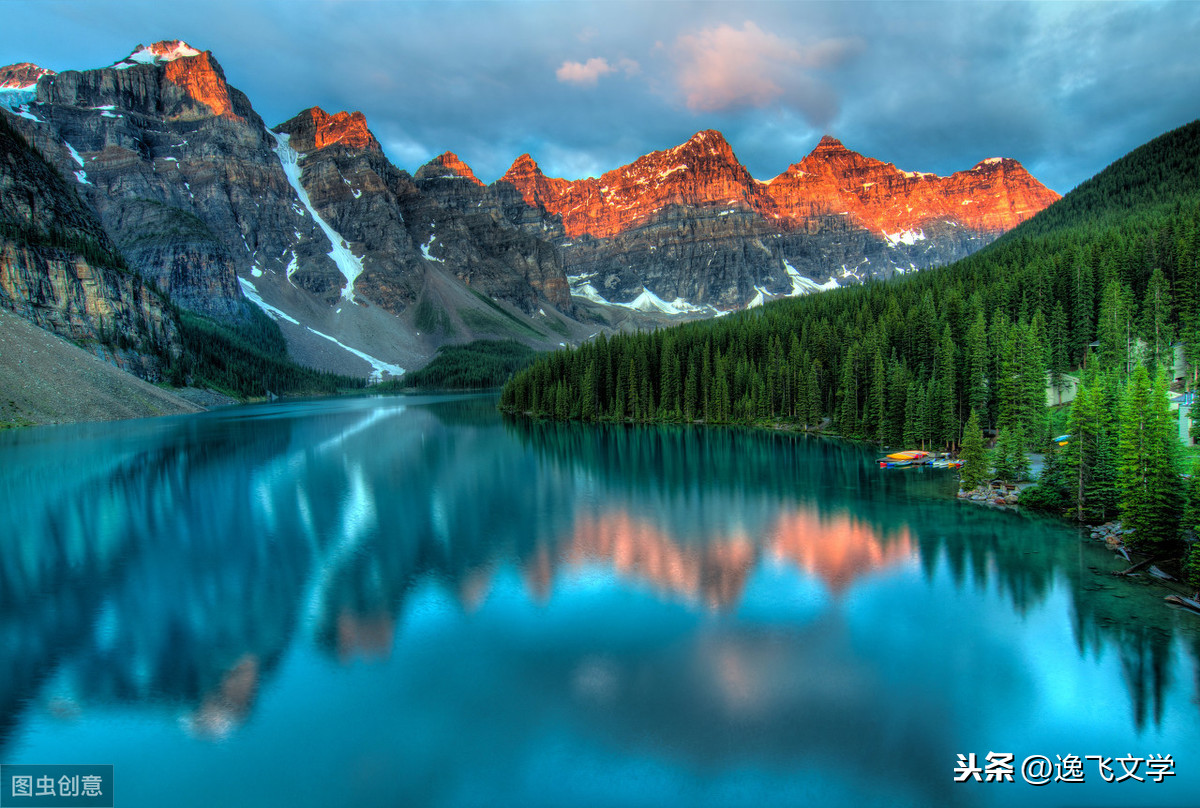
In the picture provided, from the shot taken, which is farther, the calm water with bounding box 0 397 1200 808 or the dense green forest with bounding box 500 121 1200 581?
the dense green forest with bounding box 500 121 1200 581

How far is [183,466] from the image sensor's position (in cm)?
5716

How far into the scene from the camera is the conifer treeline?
56.0 m

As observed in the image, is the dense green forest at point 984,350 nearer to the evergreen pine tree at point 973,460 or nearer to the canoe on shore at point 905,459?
the evergreen pine tree at point 973,460

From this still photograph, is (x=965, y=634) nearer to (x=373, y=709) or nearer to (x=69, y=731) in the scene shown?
(x=373, y=709)

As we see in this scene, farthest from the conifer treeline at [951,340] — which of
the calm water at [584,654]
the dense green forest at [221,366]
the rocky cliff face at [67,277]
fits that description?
the dense green forest at [221,366]

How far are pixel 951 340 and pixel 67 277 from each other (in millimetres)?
145928

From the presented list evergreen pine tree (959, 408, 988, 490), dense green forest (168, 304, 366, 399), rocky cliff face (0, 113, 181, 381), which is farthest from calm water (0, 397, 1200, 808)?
dense green forest (168, 304, 366, 399)

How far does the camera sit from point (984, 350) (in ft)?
186

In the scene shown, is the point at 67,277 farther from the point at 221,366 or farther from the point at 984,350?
the point at 984,350

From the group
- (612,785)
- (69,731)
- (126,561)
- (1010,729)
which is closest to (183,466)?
(126,561)

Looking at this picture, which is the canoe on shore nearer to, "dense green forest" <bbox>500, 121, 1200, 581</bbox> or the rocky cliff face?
"dense green forest" <bbox>500, 121, 1200, 581</bbox>

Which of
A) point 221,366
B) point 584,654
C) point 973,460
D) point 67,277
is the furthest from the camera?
point 221,366

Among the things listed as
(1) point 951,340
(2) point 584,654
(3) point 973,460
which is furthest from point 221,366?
(2) point 584,654

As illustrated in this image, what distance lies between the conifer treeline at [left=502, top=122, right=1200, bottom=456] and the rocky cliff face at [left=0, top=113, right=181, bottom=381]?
77052 millimetres
